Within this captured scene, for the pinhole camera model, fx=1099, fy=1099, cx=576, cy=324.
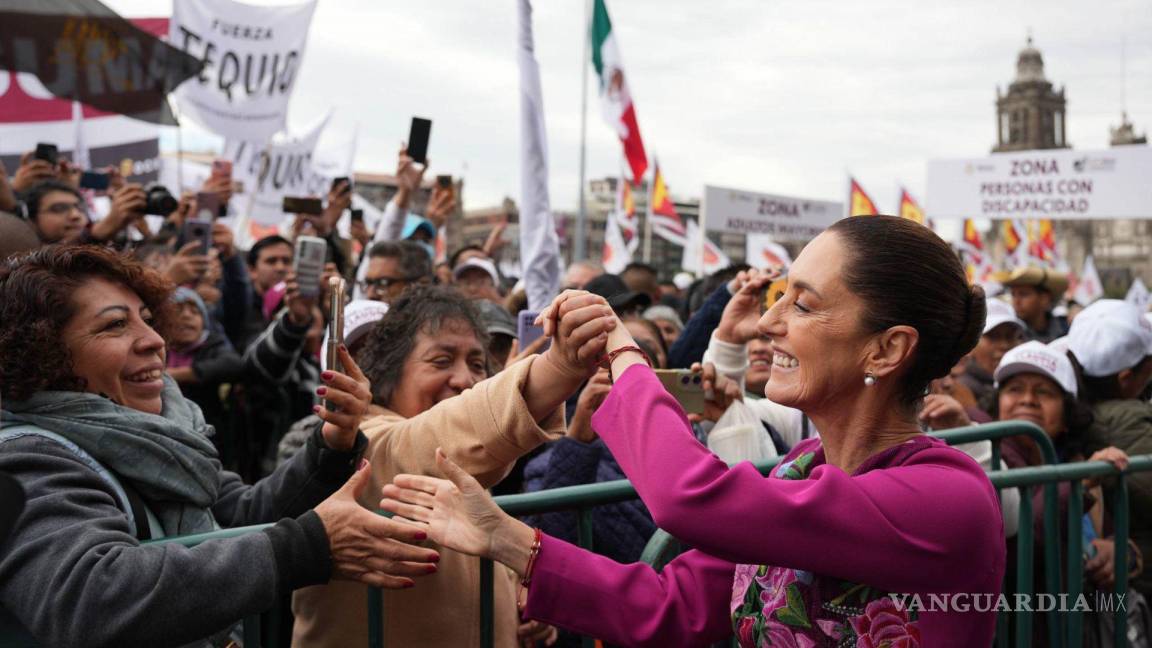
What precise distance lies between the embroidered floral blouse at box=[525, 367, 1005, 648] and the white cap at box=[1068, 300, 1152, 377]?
324cm

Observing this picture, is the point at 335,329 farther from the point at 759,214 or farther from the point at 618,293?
the point at 759,214

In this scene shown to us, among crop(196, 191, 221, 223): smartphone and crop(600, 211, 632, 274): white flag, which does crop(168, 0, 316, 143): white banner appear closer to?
crop(196, 191, 221, 223): smartphone

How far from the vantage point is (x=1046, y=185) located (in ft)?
43.4

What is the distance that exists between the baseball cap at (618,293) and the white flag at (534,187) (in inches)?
15.1

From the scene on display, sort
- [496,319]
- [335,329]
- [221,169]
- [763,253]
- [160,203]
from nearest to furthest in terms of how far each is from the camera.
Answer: [335,329]
[496,319]
[160,203]
[221,169]
[763,253]

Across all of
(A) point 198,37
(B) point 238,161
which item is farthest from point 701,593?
(B) point 238,161

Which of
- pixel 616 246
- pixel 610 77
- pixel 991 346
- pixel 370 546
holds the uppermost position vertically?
pixel 610 77

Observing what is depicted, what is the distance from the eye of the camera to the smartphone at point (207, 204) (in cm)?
680

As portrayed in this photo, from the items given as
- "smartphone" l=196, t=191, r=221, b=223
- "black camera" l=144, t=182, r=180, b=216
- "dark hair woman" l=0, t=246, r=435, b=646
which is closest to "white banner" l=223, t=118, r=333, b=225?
"smartphone" l=196, t=191, r=221, b=223

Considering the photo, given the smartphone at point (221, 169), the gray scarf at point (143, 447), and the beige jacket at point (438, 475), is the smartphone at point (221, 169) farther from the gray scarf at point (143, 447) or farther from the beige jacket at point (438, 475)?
the gray scarf at point (143, 447)

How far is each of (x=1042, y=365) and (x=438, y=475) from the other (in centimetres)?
298

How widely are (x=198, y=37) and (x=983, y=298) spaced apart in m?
7.59

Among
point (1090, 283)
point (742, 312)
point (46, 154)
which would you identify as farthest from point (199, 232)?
point (1090, 283)

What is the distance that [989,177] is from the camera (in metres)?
14.0
